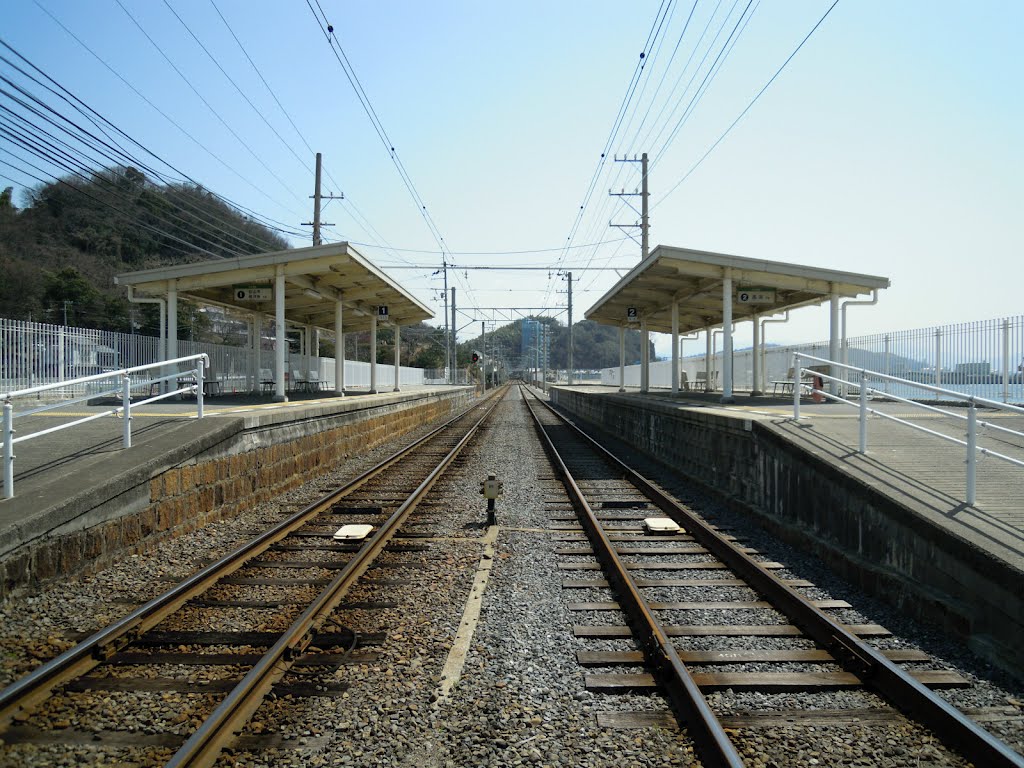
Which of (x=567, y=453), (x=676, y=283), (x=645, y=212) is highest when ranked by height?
(x=645, y=212)

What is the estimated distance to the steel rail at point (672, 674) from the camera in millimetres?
3115

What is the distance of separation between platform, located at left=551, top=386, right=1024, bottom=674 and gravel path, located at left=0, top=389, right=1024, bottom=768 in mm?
263

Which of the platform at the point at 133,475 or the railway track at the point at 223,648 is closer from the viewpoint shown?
the railway track at the point at 223,648

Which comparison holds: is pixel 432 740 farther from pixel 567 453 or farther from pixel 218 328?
pixel 218 328

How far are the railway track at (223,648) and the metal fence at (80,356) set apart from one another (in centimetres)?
737

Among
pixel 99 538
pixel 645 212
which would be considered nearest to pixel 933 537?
pixel 99 538

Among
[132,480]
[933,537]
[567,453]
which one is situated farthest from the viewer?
[567,453]

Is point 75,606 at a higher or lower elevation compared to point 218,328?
lower

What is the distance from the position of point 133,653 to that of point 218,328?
212 feet

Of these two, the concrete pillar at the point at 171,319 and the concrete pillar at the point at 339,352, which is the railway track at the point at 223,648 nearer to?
the concrete pillar at the point at 171,319

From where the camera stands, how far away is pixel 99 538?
590 centimetres

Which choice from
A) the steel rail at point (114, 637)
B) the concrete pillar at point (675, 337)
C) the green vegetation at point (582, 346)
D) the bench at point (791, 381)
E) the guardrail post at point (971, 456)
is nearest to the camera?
the steel rail at point (114, 637)

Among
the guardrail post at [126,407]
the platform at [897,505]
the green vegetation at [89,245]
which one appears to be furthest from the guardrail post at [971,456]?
the green vegetation at [89,245]

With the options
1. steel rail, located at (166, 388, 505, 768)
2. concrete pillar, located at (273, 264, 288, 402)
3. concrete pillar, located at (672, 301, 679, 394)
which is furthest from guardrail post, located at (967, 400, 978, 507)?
concrete pillar, located at (672, 301, 679, 394)
